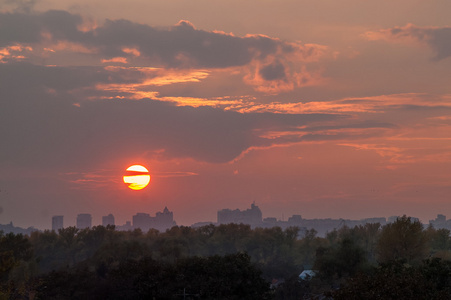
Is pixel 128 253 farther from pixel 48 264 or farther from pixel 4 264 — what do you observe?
pixel 4 264

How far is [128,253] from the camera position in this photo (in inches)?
4151

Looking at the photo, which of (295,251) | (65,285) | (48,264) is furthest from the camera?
(295,251)

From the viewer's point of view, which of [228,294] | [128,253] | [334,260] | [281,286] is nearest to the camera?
[228,294]

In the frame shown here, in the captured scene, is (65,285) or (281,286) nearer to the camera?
(65,285)

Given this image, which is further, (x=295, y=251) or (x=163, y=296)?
(x=295, y=251)

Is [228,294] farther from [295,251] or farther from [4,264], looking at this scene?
[295,251]

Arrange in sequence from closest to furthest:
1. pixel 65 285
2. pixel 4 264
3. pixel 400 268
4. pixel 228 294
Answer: pixel 4 264 → pixel 400 268 → pixel 228 294 → pixel 65 285

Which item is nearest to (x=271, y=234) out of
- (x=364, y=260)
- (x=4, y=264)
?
(x=364, y=260)

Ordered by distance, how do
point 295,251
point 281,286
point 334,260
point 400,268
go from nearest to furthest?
point 400,268, point 334,260, point 281,286, point 295,251

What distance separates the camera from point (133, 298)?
60062 mm

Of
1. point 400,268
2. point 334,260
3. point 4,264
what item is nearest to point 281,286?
point 334,260

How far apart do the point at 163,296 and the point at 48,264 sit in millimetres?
80057

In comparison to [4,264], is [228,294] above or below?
below

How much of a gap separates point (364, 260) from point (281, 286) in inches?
574
